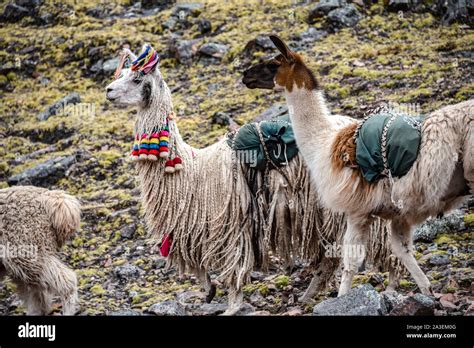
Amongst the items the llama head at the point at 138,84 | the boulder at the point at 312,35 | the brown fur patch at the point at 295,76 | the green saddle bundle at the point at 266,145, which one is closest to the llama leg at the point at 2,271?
the llama head at the point at 138,84

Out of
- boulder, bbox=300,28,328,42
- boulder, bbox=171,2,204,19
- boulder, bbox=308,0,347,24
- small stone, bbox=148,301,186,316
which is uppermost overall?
boulder, bbox=171,2,204,19

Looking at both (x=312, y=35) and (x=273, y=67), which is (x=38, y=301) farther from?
(x=312, y=35)

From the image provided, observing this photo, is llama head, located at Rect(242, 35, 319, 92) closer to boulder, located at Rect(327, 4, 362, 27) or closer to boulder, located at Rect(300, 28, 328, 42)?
boulder, located at Rect(300, 28, 328, 42)

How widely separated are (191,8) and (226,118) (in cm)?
558

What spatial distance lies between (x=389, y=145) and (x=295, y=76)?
0.93 metres

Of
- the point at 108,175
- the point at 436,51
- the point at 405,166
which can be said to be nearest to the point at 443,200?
the point at 405,166

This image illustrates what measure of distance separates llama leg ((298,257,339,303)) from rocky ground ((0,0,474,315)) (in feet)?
0.36

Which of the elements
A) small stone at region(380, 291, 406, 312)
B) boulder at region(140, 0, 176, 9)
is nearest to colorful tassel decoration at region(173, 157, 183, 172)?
small stone at region(380, 291, 406, 312)

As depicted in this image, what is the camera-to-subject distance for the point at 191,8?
1395 cm

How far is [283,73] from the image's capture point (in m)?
4.71

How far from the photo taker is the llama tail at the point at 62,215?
487cm

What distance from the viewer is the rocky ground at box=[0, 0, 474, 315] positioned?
535 cm

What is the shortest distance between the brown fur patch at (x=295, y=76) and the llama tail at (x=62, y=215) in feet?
6.19

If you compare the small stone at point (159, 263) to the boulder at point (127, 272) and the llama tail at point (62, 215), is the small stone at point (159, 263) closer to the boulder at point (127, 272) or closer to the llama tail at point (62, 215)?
the boulder at point (127, 272)
